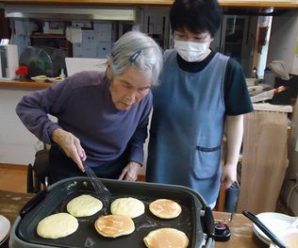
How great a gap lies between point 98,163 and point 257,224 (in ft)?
1.77

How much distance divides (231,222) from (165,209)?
23 cm

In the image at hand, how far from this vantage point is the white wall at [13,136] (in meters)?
2.62

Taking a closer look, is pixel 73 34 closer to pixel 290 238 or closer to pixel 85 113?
pixel 85 113

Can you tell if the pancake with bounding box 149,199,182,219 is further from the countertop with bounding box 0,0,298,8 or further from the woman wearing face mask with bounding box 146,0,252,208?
the countertop with bounding box 0,0,298,8

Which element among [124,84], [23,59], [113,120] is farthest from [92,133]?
[23,59]

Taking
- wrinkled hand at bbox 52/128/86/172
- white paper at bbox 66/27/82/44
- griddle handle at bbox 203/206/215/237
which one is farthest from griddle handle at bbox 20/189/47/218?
white paper at bbox 66/27/82/44

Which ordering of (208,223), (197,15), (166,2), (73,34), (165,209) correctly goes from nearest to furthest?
(208,223), (165,209), (197,15), (166,2), (73,34)

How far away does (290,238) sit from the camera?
78 centimetres

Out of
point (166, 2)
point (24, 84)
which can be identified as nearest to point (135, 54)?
point (166, 2)

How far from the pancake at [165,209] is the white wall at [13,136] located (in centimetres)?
202

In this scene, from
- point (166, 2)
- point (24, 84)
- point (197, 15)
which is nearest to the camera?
point (197, 15)

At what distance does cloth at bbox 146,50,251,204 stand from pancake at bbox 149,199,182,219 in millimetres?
349

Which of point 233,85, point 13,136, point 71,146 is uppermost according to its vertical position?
point 233,85

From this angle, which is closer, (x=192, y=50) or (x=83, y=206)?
(x=83, y=206)
